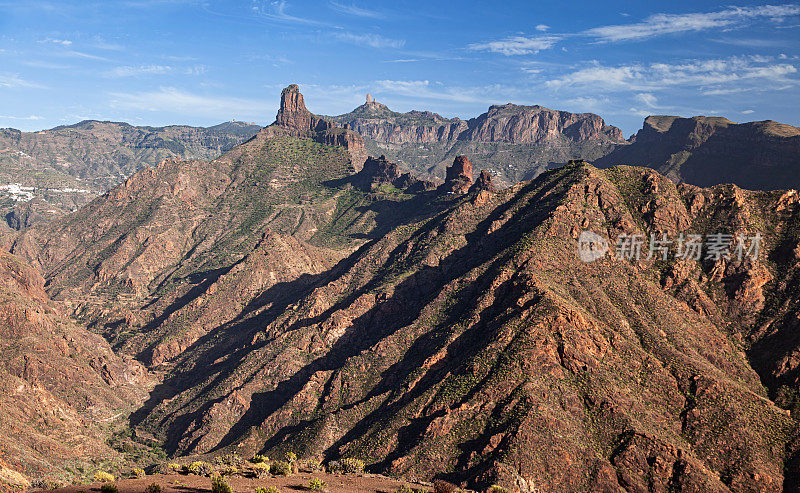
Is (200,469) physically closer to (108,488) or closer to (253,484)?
(253,484)

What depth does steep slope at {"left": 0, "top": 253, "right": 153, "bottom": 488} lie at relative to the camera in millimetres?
129750

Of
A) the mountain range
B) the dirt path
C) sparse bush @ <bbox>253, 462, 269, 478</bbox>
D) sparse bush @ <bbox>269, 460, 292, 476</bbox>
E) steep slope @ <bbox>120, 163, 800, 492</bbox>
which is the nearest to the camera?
the dirt path

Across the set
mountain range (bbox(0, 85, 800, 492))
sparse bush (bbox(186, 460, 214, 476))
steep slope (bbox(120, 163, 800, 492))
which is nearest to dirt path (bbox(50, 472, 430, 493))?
sparse bush (bbox(186, 460, 214, 476))

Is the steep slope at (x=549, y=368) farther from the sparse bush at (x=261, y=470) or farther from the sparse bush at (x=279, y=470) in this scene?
the sparse bush at (x=261, y=470)

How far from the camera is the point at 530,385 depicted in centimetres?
12031

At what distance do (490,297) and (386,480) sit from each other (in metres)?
64.6

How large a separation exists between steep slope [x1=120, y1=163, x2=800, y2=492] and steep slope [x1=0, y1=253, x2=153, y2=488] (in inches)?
677

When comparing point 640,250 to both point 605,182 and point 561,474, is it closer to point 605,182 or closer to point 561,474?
point 605,182

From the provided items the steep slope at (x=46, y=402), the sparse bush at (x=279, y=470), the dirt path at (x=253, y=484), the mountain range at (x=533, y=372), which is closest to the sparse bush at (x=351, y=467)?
the dirt path at (x=253, y=484)

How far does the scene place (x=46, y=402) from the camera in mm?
158375

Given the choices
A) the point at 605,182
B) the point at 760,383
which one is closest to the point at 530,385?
the point at 760,383

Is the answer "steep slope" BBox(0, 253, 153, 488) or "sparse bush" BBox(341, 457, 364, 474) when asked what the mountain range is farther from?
"sparse bush" BBox(341, 457, 364, 474)

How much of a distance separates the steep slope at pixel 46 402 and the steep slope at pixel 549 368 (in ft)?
56.4

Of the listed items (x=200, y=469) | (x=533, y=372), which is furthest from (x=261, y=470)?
(x=533, y=372)
